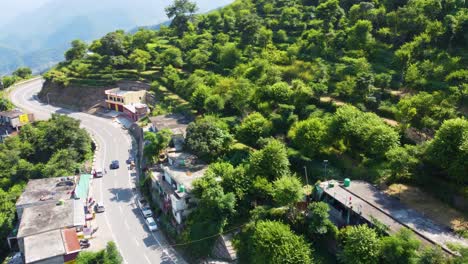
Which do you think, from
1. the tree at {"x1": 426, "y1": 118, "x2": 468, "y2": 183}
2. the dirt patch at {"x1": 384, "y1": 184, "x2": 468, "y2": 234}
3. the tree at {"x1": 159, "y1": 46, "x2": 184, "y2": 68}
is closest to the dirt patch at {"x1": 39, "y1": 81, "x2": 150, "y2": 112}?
the tree at {"x1": 159, "y1": 46, "x2": 184, "y2": 68}

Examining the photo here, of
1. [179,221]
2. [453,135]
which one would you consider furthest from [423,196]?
[179,221]

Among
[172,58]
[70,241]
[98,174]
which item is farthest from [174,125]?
[172,58]

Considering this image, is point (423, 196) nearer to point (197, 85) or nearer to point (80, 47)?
point (197, 85)

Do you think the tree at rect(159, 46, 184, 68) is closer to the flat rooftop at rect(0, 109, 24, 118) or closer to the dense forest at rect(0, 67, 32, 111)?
the flat rooftop at rect(0, 109, 24, 118)

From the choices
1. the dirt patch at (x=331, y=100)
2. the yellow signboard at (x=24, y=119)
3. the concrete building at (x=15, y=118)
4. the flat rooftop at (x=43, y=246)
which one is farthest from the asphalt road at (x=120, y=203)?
the dirt patch at (x=331, y=100)

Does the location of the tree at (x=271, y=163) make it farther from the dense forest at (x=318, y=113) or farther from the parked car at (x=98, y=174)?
the parked car at (x=98, y=174)

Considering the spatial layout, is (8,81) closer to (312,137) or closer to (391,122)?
(312,137)

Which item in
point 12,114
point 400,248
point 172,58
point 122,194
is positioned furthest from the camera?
point 172,58

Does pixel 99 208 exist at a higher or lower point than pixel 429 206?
lower
